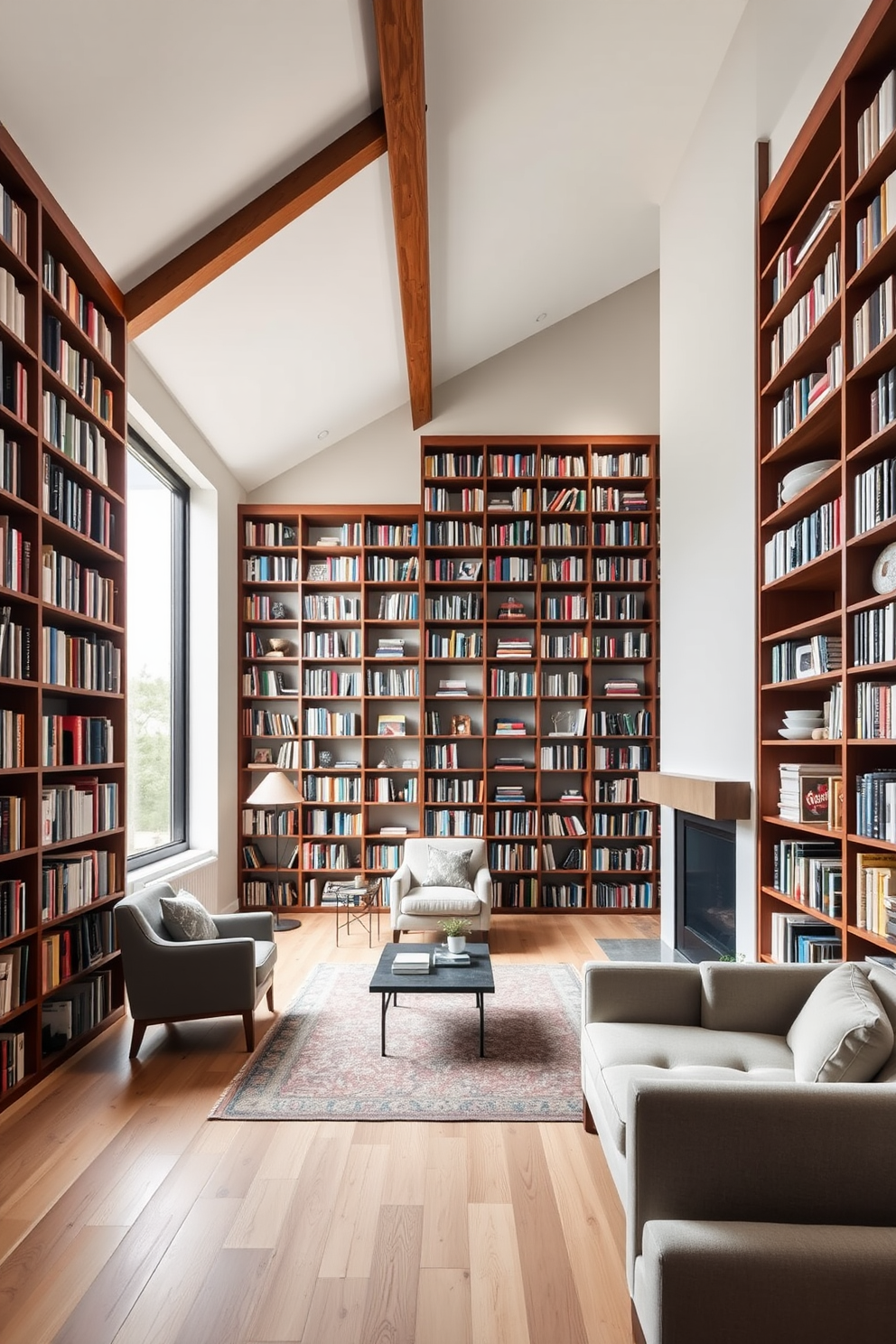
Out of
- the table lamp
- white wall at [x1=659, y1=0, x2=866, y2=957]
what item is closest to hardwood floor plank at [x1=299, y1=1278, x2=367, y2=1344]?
white wall at [x1=659, y1=0, x2=866, y2=957]

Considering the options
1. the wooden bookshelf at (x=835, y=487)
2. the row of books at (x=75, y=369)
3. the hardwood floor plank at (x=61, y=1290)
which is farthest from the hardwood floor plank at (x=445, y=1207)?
the row of books at (x=75, y=369)

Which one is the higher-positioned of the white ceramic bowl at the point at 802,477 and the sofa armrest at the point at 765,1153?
the white ceramic bowl at the point at 802,477

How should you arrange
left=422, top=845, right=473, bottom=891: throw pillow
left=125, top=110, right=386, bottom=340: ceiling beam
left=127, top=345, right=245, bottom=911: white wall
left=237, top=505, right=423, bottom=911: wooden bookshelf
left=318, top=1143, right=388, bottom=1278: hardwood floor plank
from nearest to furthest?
left=318, top=1143, right=388, bottom=1278: hardwood floor plank, left=125, top=110, right=386, bottom=340: ceiling beam, left=422, top=845, right=473, bottom=891: throw pillow, left=127, top=345, right=245, bottom=911: white wall, left=237, top=505, right=423, bottom=911: wooden bookshelf

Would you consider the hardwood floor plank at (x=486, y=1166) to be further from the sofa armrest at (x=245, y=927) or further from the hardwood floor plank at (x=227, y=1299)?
the sofa armrest at (x=245, y=927)

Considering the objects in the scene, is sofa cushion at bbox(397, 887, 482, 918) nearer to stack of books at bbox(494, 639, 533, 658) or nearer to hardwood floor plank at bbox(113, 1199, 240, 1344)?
stack of books at bbox(494, 639, 533, 658)

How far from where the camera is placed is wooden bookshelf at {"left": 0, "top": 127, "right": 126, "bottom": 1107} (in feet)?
11.0

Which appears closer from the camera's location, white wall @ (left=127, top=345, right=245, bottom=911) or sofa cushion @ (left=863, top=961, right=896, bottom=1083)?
sofa cushion @ (left=863, top=961, right=896, bottom=1083)

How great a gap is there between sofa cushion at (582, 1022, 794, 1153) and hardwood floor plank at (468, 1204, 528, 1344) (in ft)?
1.36

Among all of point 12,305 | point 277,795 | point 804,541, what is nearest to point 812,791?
point 804,541

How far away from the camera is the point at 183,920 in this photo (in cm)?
405

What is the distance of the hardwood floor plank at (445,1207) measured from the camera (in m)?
2.36

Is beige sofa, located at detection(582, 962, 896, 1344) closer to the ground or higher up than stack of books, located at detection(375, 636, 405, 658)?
closer to the ground

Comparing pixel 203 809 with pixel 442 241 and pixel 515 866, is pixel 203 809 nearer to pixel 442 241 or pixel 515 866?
pixel 515 866

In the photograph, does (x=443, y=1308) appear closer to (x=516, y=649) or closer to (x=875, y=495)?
(x=875, y=495)
